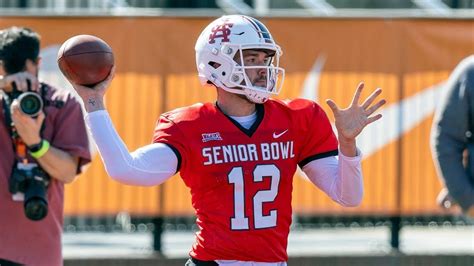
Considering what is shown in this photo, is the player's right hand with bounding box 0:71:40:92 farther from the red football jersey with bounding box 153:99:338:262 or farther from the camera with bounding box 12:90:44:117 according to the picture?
the red football jersey with bounding box 153:99:338:262

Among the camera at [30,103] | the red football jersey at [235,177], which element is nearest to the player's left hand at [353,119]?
the red football jersey at [235,177]

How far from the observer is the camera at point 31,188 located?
19.1 feet

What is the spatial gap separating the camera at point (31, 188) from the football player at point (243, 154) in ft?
2.82

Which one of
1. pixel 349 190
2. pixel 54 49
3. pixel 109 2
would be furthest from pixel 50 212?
pixel 109 2


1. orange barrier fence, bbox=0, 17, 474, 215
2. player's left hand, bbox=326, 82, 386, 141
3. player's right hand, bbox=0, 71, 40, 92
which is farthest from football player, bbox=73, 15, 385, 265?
orange barrier fence, bbox=0, 17, 474, 215

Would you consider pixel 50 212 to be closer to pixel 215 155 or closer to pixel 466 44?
pixel 215 155

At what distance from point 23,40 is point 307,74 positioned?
143 inches

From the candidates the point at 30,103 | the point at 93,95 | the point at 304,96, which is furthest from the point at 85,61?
the point at 304,96

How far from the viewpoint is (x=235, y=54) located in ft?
17.2

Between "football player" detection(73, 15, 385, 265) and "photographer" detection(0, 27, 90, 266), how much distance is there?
88cm

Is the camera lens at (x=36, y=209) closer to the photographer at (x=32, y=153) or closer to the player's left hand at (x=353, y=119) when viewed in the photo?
the photographer at (x=32, y=153)

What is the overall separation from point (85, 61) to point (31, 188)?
103cm

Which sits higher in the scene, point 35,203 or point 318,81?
point 35,203

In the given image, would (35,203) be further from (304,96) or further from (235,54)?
(304,96)
